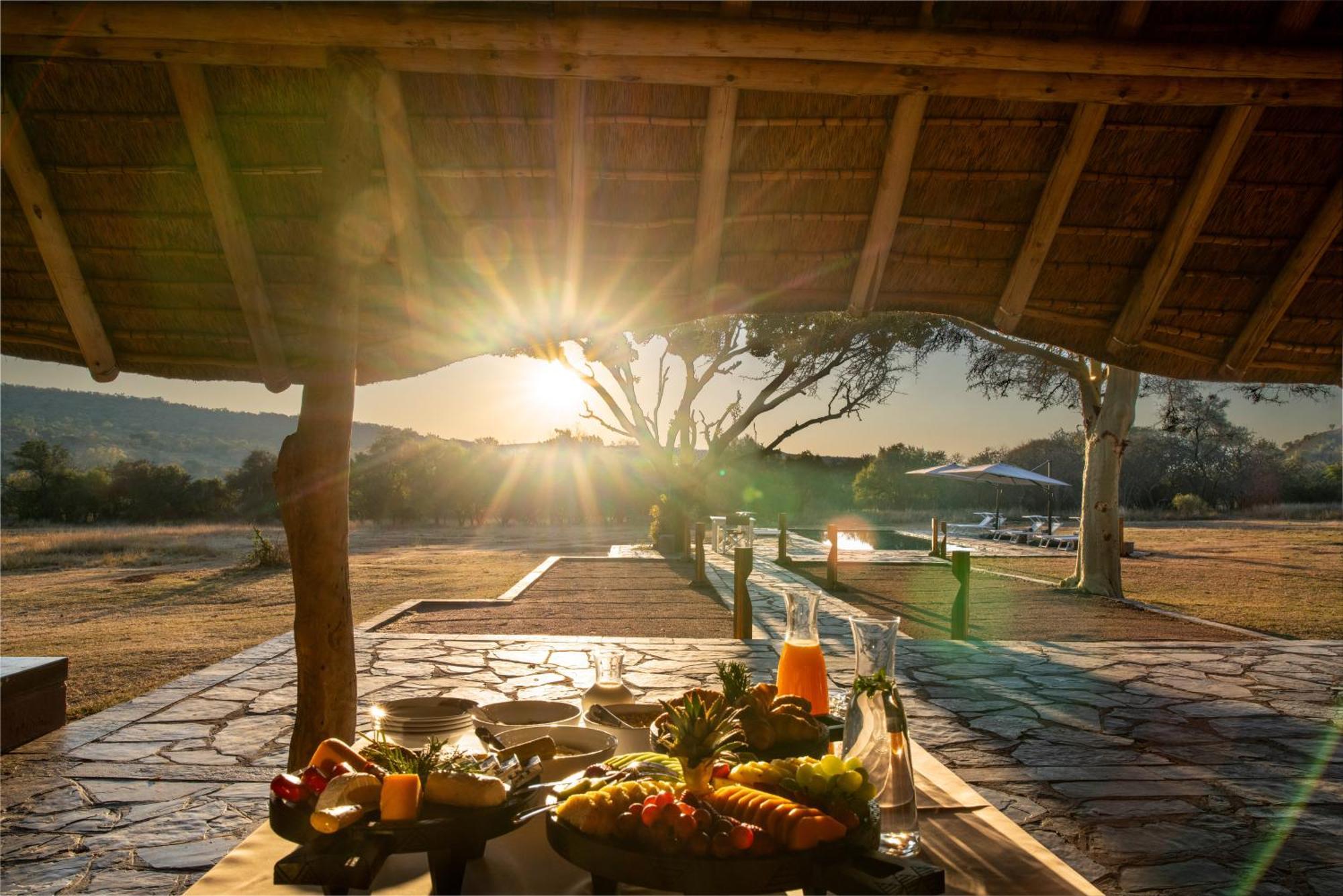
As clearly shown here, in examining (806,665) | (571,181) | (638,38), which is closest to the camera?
(806,665)

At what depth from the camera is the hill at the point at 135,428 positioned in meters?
47.0

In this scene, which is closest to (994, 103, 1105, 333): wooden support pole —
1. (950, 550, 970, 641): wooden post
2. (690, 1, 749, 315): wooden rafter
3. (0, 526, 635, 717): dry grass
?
(690, 1, 749, 315): wooden rafter

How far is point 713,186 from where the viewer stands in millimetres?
3064

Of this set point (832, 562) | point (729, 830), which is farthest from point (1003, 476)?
point (729, 830)

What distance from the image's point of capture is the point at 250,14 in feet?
7.97

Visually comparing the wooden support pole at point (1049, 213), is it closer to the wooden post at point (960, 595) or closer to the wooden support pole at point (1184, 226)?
the wooden support pole at point (1184, 226)

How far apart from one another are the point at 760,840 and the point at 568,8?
2267 mm

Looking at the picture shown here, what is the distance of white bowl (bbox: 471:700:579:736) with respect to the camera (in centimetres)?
190

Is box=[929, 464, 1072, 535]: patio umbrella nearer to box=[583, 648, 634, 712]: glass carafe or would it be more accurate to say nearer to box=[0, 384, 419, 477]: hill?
box=[583, 648, 634, 712]: glass carafe

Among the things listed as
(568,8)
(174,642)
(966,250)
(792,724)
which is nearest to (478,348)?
(568,8)

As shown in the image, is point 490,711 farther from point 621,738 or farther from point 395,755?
point 395,755

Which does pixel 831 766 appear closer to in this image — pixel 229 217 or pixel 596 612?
pixel 229 217

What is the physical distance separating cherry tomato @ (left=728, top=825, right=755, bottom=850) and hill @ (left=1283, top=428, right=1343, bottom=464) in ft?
171

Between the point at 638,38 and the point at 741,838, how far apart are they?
2178 millimetres
